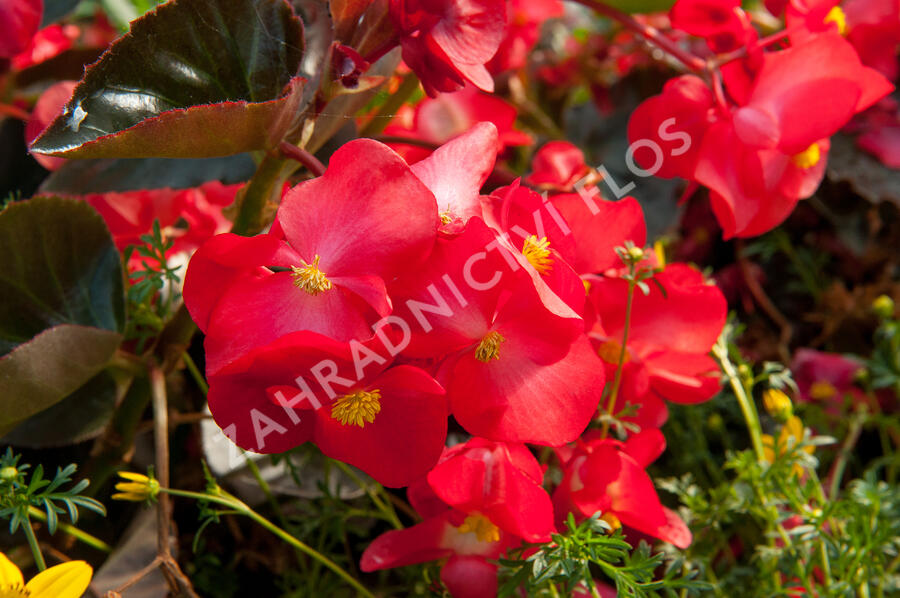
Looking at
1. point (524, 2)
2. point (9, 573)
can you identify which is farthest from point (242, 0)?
point (524, 2)

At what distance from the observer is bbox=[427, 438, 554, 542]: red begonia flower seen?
365 mm

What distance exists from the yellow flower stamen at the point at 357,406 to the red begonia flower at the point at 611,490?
14cm

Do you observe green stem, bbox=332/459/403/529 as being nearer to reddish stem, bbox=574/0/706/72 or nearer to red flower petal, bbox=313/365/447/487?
red flower petal, bbox=313/365/447/487

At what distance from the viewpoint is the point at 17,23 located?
558 mm

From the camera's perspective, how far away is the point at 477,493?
37cm

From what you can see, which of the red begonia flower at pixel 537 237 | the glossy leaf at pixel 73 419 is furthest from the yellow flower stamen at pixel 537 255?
the glossy leaf at pixel 73 419

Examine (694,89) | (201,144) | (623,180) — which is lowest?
(623,180)

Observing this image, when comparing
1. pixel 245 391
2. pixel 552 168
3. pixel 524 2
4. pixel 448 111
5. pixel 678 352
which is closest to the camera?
pixel 245 391

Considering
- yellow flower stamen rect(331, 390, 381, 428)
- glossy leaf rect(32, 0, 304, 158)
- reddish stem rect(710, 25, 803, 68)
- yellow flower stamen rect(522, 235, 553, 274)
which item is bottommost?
reddish stem rect(710, 25, 803, 68)

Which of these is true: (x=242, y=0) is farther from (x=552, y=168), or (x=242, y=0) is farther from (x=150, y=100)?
(x=552, y=168)

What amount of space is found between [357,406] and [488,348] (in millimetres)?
67

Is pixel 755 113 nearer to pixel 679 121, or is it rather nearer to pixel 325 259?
pixel 679 121

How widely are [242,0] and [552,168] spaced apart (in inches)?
10.1

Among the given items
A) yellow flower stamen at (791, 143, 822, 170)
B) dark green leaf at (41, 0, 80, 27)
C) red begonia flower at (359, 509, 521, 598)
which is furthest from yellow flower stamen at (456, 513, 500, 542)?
dark green leaf at (41, 0, 80, 27)
